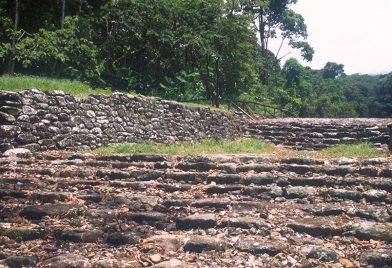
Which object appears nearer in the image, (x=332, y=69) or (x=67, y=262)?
(x=67, y=262)

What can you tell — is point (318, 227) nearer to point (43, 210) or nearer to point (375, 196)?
point (375, 196)

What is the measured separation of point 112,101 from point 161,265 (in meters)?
6.51

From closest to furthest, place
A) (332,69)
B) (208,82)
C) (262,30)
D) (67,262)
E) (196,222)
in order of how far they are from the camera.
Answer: (67,262) < (196,222) < (208,82) < (262,30) < (332,69)

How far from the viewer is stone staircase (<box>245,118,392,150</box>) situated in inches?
481

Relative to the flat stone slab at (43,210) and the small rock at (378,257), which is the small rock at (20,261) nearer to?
the flat stone slab at (43,210)

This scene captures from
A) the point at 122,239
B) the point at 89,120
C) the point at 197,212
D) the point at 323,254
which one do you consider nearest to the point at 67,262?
the point at 122,239

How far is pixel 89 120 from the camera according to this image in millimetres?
8609

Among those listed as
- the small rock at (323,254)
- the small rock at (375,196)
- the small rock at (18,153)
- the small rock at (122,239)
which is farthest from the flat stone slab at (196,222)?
the small rock at (18,153)

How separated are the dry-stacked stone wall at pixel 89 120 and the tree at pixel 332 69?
5056 cm

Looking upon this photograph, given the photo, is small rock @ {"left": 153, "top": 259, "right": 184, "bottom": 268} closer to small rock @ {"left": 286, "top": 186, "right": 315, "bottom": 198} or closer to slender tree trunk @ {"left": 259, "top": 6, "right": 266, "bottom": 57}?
small rock @ {"left": 286, "top": 186, "right": 315, "bottom": 198}

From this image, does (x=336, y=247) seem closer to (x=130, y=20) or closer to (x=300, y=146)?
(x=300, y=146)

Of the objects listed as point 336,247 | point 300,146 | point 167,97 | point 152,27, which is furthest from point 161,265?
point 152,27

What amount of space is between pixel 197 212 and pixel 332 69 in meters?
59.8

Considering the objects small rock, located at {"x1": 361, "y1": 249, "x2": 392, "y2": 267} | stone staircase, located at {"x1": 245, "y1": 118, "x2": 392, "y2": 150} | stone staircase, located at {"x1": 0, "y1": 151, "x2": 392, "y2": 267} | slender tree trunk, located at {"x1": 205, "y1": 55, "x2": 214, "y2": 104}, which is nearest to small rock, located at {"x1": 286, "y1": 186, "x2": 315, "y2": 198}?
stone staircase, located at {"x1": 0, "y1": 151, "x2": 392, "y2": 267}
